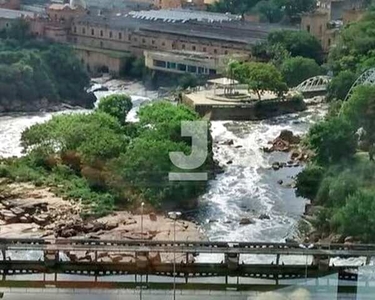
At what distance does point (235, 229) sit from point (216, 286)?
0.82 meters

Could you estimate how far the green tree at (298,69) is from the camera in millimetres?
6176

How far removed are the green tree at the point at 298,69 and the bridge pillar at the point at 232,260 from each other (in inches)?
122

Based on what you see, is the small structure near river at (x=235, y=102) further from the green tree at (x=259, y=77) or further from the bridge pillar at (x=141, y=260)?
the bridge pillar at (x=141, y=260)

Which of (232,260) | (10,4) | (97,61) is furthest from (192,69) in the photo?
(232,260)

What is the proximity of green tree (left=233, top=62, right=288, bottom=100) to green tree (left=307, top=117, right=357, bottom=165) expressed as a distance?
0.92 metres

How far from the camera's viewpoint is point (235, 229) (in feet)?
12.5

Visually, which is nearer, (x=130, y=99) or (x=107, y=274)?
(x=107, y=274)

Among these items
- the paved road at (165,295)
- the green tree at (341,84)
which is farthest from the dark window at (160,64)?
the paved road at (165,295)

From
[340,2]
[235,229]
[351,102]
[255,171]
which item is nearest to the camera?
[235,229]

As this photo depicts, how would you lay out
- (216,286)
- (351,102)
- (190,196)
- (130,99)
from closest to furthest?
(216,286) < (190,196) < (351,102) < (130,99)

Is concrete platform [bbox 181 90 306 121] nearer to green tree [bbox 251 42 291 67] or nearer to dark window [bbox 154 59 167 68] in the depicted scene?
dark window [bbox 154 59 167 68]

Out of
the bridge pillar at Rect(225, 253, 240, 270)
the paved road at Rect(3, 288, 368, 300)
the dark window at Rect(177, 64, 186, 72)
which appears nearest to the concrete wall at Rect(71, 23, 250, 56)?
the dark window at Rect(177, 64, 186, 72)

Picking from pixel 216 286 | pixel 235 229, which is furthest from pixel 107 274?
pixel 235 229

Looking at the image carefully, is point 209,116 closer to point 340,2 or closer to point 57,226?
point 57,226
